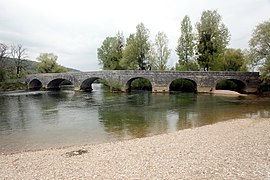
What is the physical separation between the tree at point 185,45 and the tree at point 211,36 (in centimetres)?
252

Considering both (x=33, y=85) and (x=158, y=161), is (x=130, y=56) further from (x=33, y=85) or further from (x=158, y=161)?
(x=158, y=161)

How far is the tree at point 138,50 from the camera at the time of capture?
4240 cm

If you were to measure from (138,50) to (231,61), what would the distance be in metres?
17.8

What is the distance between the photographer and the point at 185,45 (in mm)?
39781

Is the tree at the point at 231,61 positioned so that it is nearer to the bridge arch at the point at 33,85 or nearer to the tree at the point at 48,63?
the tree at the point at 48,63

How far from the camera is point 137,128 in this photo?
1264 centimetres

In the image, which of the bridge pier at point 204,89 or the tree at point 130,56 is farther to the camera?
the tree at point 130,56

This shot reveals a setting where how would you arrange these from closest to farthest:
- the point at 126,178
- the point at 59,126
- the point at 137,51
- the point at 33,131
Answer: the point at 126,178
the point at 33,131
the point at 59,126
the point at 137,51

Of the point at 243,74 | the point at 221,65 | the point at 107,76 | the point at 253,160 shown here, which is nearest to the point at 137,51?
the point at 107,76

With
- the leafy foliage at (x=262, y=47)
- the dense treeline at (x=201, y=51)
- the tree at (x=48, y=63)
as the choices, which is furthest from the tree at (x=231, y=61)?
the tree at (x=48, y=63)

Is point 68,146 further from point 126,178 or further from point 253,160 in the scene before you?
point 253,160

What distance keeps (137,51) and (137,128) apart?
1262 inches

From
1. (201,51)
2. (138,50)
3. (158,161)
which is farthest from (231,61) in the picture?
(158,161)

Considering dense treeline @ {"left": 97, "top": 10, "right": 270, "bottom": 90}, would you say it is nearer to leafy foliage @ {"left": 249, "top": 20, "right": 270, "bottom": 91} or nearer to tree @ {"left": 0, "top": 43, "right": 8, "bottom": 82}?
leafy foliage @ {"left": 249, "top": 20, "right": 270, "bottom": 91}
